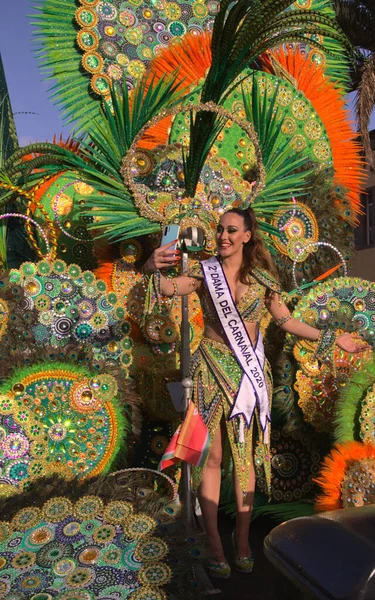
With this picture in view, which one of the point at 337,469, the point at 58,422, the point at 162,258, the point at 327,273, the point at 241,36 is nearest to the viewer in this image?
the point at 162,258

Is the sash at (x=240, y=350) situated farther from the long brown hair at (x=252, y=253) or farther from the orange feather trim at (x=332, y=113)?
the orange feather trim at (x=332, y=113)

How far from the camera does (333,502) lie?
2.89 metres

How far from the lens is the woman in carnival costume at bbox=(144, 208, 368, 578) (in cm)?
289

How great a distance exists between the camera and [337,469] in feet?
9.72

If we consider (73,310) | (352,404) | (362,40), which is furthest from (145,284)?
(362,40)

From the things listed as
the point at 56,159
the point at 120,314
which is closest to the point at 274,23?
the point at 56,159

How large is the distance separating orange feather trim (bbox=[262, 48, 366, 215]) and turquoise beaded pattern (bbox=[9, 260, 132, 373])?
2.23 meters

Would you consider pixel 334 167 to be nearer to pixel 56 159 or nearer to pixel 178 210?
pixel 178 210

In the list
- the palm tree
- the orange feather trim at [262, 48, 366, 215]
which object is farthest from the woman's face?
the palm tree

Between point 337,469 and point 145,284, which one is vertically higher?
point 145,284

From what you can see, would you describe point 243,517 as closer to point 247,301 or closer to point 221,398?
point 221,398

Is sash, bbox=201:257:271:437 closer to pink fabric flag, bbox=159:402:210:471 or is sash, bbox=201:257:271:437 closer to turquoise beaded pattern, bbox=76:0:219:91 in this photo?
pink fabric flag, bbox=159:402:210:471

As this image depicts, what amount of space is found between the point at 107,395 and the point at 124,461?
1.12 feet

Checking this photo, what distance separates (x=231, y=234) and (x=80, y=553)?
153 cm
